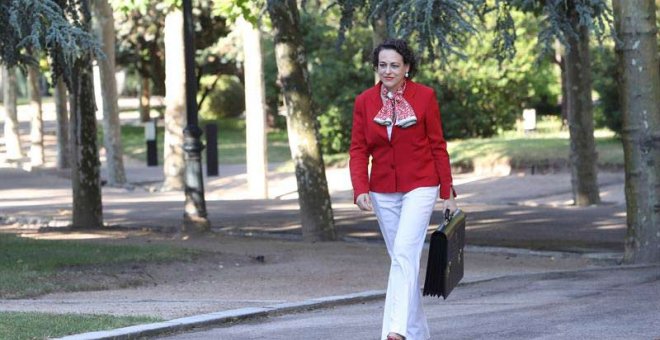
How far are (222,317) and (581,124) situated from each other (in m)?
13.8

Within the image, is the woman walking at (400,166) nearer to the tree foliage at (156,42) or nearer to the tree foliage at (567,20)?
the tree foliage at (567,20)

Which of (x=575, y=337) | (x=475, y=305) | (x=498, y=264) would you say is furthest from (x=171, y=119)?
(x=575, y=337)

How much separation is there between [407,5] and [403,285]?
5683 millimetres

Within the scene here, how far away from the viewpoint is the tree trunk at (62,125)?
114 ft

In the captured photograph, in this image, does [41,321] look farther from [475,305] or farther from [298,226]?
[298,226]

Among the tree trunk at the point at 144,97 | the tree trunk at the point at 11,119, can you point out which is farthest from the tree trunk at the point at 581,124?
the tree trunk at the point at 144,97

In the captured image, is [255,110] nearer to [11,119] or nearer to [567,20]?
[567,20]

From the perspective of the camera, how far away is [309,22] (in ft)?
139

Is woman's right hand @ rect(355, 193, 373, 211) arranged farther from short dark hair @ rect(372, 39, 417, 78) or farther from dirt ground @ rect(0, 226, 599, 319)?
dirt ground @ rect(0, 226, 599, 319)

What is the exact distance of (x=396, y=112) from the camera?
25.5ft

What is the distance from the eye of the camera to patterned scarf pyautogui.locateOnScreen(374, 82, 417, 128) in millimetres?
7742

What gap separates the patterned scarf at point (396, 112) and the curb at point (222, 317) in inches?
93.1

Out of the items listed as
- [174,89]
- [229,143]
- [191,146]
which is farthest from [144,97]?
[191,146]

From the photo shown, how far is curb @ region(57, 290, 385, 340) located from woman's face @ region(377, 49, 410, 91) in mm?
2511
